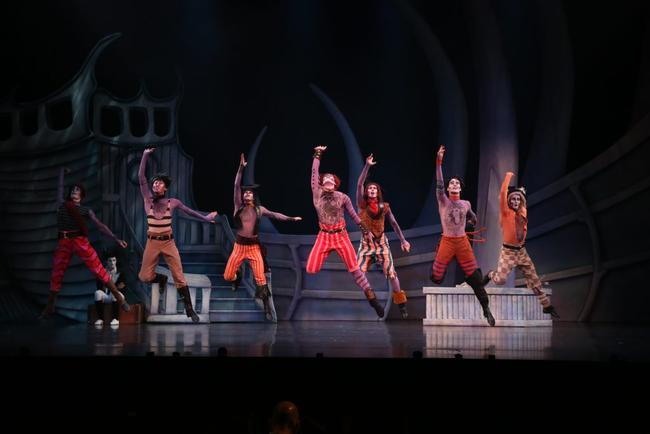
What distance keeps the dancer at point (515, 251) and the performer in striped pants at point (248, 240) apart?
7.88 feet

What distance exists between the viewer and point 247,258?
854 centimetres

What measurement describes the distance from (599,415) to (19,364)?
3.15 meters

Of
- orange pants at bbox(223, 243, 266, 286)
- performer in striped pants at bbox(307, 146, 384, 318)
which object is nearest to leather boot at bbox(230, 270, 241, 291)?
orange pants at bbox(223, 243, 266, 286)

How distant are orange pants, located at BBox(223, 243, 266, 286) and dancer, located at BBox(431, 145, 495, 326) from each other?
6.47 ft

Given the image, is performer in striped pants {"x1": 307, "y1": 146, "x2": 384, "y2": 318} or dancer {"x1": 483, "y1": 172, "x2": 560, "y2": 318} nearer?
dancer {"x1": 483, "y1": 172, "x2": 560, "y2": 318}

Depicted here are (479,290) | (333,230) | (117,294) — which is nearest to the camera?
(479,290)

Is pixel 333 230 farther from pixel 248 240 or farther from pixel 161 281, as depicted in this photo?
pixel 161 281

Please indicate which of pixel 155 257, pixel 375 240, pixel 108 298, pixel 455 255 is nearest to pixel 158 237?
pixel 155 257

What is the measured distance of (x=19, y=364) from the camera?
4152mm

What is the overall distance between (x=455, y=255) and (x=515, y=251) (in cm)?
65

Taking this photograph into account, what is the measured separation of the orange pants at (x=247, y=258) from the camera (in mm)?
8508

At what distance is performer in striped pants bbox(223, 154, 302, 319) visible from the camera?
8.53m

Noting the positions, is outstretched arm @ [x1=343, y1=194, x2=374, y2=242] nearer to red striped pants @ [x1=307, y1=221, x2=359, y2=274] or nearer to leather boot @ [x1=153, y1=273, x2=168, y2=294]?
red striped pants @ [x1=307, y1=221, x2=359, y2=274]

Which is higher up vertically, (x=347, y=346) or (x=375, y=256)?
(x=375, y=256)
